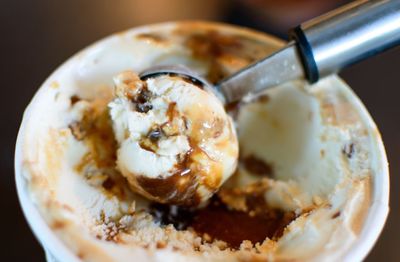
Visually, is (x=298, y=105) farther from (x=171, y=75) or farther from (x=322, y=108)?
(x=171, y=75)

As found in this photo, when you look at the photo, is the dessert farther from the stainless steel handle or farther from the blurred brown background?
the blurred brown background

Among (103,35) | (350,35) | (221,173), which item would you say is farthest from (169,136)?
(103,35)

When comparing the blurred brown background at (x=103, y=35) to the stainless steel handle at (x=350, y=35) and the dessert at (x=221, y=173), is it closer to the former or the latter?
the dessert at (x=221, y=173)

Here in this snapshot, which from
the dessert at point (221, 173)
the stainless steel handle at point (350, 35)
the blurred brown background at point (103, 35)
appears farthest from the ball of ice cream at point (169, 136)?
the blurred brown background at point (103, 35)

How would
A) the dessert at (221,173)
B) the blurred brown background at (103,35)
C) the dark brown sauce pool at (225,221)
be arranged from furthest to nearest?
the blurred brown background at (103,35) < the dark brown sauce pool at (225,221) < the dessert at (221,173)

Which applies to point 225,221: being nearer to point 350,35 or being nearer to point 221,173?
point 221,173

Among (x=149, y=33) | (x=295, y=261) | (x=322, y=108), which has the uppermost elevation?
(x=149, y=33)

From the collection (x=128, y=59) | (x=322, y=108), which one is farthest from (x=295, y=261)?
(x=128, y=59)

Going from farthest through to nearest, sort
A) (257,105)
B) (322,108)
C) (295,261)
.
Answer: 1. (257,105)
2. (322,108)
3. (295,261)
